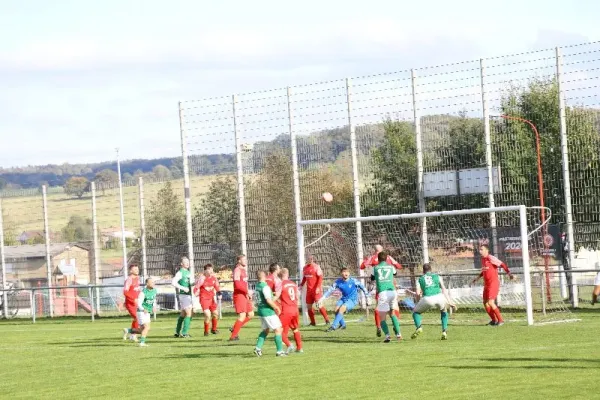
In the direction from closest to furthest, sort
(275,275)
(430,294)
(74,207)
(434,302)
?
1. (275,275)
2. (434,302)
3. (430,294)
4. (74,207)

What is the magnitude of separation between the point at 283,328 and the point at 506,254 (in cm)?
1124

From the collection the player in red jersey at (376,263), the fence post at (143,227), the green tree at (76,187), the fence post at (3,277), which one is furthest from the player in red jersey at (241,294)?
the green tree at (76,187)

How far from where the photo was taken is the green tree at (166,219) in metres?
44.0

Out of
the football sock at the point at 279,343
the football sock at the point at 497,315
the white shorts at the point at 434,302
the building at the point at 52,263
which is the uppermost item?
the building at the point at 52,263

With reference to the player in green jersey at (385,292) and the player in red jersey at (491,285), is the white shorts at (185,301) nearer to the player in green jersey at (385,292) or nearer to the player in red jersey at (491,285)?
the player in green jersey at (385,292)

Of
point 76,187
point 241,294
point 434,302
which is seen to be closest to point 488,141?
point 241,294

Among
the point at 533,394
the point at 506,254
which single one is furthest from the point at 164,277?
the point at 533,394

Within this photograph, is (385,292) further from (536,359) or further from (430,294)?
(536,359)

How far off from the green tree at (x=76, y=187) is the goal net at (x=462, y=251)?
14.8 meters

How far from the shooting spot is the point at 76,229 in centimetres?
5406

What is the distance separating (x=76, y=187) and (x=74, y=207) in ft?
2.82

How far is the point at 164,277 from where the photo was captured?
44.4 m

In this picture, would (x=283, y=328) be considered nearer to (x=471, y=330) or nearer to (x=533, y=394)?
(x=471, y=330)

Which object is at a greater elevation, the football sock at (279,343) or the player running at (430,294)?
the player running at (430,294)
